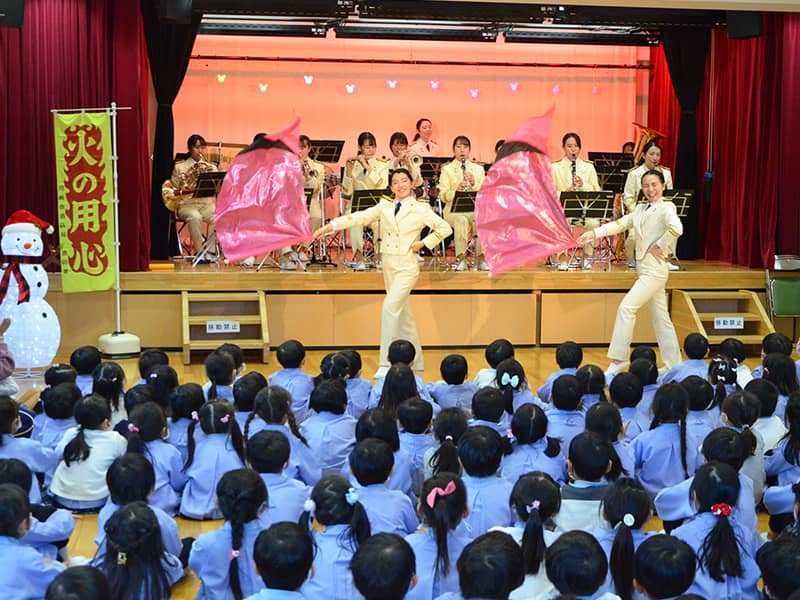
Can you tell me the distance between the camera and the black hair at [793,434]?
498 centimetres

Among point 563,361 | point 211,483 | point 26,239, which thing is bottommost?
point 211,483

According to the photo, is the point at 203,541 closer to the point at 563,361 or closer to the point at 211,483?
the point at 211,483

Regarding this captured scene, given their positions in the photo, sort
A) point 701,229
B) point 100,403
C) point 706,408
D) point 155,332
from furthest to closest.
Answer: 1. point 701,229
2. point 155,332
3. point 706,408
4. point 100,403

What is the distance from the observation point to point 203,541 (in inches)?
156

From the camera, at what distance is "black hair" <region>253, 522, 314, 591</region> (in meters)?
3.16

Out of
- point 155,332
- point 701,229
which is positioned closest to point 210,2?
point 155,332

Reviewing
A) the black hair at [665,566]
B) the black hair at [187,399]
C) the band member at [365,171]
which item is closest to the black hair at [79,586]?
the black hair at [665,566]

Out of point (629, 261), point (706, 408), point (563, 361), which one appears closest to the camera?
point (706, 408)

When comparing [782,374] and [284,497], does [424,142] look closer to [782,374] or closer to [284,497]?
[782,374]

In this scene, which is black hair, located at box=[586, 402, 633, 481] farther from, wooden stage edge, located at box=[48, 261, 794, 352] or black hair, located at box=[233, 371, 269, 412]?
wooden stage edge, located at box=[48, 261, 794, 352]

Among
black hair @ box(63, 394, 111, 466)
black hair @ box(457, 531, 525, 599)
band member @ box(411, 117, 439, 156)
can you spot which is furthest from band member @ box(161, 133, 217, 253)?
black hair @ box(457, 531, 525, 599)

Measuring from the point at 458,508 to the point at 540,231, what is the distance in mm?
4515

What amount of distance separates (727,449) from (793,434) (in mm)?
929

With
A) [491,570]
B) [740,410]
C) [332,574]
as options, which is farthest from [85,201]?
[491,570]
